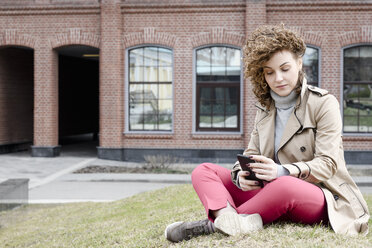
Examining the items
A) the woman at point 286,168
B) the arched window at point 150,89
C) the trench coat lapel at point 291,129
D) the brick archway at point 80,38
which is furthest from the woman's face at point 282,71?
the brick archway at point 80,38

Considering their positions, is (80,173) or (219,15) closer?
(80,173)

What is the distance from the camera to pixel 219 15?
15.5 metres

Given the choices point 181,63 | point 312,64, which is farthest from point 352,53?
point 181,63

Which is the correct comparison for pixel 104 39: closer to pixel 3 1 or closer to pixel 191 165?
pixel 3 1

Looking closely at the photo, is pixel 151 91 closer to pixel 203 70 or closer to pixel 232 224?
pixel 203 70

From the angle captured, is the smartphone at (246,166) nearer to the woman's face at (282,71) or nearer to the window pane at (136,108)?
Result: the woman's face at (282,71)

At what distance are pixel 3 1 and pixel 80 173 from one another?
741cm

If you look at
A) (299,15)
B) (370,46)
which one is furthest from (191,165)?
(370,46)

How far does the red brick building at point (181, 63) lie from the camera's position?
15.2m

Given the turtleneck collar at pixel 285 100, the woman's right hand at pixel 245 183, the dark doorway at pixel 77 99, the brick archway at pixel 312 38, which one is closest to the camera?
the woman's right hand at pixel 245 183

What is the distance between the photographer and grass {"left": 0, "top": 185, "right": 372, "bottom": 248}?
324cm

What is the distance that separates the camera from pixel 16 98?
754 inches

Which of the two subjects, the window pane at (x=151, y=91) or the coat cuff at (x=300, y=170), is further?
the window pane at (x=151, y=91)

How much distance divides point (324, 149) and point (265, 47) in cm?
83
